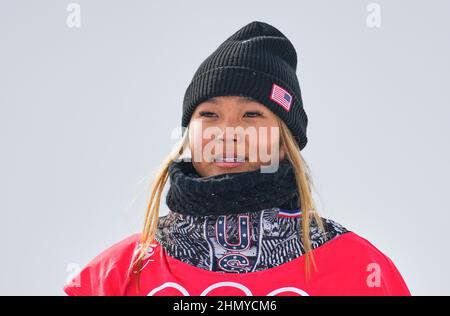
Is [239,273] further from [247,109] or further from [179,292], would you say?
[247,109]

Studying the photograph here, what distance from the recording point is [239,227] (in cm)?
382

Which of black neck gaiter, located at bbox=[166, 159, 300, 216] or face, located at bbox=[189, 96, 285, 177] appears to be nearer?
black neck gaiter, located at bbox=[166, 159, 300, 216]

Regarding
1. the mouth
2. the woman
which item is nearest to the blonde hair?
the woman

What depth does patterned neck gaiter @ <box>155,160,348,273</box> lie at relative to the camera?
12.4 feet

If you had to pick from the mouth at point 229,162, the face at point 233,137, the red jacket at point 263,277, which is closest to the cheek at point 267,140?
the face at point 233,137

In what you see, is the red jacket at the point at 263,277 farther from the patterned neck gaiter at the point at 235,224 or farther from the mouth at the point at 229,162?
the mouth at the point at 229,162

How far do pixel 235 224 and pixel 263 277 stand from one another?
327mm

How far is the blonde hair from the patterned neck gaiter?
64mm

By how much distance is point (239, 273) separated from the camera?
374cm

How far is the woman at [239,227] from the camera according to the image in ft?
12.3

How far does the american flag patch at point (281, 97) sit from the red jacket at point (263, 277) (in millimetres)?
825

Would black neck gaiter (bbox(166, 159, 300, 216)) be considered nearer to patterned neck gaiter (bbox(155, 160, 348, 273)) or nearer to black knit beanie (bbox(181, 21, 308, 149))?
patterned neck gaiter (bbox(155, 160, 348, 273))
